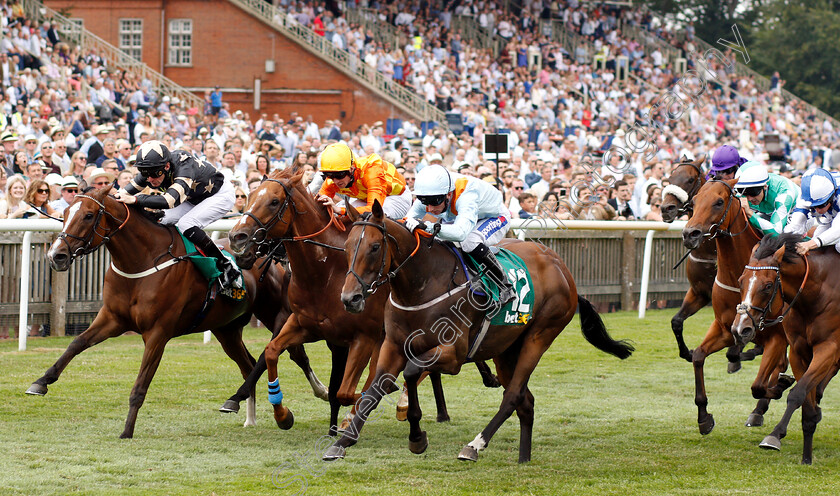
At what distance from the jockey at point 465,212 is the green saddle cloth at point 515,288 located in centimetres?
5

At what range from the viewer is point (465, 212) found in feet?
19.5

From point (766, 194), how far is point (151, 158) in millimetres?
4194

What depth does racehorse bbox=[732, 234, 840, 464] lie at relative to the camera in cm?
607

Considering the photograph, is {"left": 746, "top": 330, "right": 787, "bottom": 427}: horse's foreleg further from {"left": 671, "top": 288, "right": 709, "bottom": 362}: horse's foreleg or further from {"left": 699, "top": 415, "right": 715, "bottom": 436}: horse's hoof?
{"left": 671, "top": 288, "right": 709, "bottom": 362}: horse's foreleg

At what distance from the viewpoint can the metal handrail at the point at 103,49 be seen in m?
23.5

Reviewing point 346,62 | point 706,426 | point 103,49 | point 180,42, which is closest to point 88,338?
point 706,426

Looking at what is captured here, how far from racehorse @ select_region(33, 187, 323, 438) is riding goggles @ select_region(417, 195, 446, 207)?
187 cm

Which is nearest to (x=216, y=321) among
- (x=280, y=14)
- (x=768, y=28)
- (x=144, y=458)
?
(x=144, y=458)

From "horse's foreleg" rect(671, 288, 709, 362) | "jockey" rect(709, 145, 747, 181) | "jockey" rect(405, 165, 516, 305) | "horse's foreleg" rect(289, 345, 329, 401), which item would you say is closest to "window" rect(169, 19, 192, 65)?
"horse's foreleg" rect(671, 288, 709, 362)

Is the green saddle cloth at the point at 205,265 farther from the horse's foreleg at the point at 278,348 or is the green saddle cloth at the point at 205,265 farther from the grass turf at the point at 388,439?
the grass turf at the point at 388,439

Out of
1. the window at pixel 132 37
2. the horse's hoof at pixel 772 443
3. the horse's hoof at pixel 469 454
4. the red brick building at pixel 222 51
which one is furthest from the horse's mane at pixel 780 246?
the window at pixel 132 37

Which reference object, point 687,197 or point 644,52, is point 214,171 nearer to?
point 687,197

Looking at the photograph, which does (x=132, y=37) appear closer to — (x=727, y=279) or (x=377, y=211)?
(x=727, y=279)

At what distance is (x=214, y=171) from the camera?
7.25 metres
